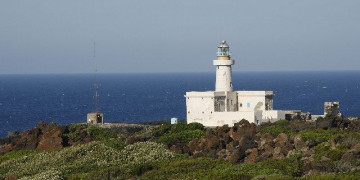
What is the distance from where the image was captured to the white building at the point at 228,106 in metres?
55.9

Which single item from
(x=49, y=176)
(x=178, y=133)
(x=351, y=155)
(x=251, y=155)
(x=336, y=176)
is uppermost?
(x=351, y=155)

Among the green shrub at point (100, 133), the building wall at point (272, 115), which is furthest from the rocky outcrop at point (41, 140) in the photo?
the building wall at point (272, 115)

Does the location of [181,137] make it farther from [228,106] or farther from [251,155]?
[228,106]

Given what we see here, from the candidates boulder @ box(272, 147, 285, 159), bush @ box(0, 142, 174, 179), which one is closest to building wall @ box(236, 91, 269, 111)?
bush @ box(0, 142, 174, 179)

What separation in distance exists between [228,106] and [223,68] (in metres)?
3.65

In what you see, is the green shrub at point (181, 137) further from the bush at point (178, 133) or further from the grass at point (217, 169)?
the grass at point (217, 169)

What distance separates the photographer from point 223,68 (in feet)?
199

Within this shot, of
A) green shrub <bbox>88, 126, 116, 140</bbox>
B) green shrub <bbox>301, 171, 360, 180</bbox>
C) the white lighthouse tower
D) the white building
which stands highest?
the white lighthouse tower

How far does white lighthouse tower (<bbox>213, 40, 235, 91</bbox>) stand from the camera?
197ft

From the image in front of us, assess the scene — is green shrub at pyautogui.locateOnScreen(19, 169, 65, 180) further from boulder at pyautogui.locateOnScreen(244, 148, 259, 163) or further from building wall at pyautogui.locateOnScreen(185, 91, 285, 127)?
building wall at pyautogui.locateOnScreen(185, 91, 285, 127)

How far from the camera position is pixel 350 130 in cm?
4725

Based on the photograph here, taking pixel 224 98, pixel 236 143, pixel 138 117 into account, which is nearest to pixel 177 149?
pixel 236 143

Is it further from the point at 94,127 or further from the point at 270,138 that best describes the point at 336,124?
the point at 94,127

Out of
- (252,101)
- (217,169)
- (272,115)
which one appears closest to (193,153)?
(217,169)
